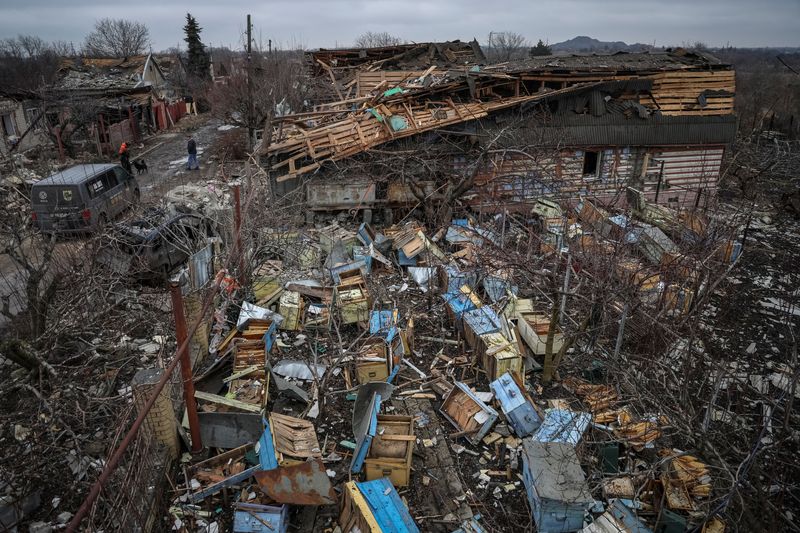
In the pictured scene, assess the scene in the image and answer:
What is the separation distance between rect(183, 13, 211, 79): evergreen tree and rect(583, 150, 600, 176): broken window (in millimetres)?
36778

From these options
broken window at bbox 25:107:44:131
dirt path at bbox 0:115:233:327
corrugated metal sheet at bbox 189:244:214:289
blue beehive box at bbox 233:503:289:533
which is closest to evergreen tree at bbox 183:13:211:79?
dirt path at bbox 0:115:233:327

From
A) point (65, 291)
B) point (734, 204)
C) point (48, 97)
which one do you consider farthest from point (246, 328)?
point (48, 97)

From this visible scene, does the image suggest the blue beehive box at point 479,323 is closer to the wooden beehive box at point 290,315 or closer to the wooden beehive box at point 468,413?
the wooden beehive box at point 468,413

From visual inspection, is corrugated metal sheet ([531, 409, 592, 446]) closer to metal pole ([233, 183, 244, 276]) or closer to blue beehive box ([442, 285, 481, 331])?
blue beehive box ([442, 285, 481, 331])

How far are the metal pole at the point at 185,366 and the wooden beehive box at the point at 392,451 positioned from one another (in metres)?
2.12

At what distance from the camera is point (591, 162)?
16.8m

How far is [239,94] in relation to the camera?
893 inches

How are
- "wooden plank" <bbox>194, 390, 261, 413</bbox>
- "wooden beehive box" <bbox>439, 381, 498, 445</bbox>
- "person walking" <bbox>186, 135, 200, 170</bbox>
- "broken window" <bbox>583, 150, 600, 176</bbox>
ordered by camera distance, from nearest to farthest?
Answer: "wooden plank" <bbox>194, 390, 261, 413</bbox> < "wooden beehive box" <bbox>439, 381, 498, 445</bbox> < "broken window" <bbox>583, 150, 600, 176</bbox> < "person walking" <bbox>186, 135, 200, 170</bbox>

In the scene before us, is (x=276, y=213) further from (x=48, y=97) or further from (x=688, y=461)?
(x=48, y=97)

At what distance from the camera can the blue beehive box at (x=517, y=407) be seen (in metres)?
7.11

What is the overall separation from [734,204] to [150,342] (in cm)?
1857

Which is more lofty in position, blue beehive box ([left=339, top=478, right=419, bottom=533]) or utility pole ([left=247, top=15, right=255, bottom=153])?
utility pole ([left=247, top=15, right=255, bottom=153])

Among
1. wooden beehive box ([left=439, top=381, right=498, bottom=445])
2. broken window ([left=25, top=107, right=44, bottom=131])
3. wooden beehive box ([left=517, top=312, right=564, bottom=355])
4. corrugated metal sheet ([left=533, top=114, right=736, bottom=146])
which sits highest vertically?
broken window ([left=25, top=107, right=44, bottom=131])

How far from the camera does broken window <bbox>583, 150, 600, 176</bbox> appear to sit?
16547mm
